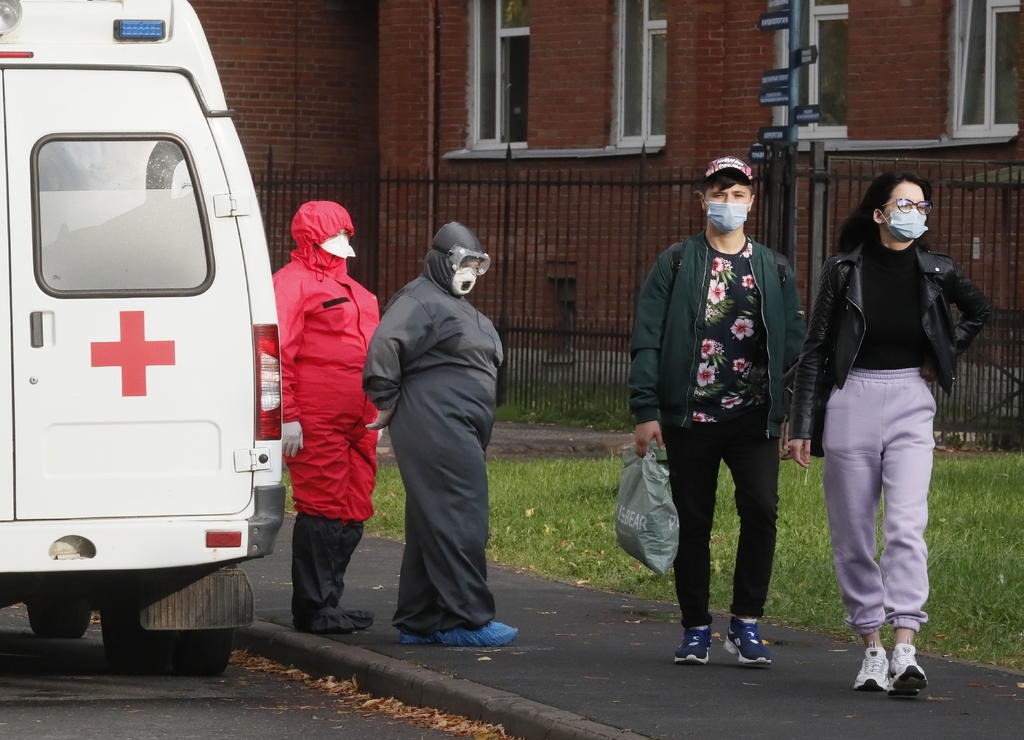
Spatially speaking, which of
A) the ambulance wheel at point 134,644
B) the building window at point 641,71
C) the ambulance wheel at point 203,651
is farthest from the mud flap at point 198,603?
the building window at point 641,71

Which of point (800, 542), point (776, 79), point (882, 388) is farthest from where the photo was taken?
point (776, 79)

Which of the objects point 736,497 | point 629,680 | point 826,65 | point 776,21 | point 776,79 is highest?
point 776,21

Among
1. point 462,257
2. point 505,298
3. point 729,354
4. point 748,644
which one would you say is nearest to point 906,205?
point 729,354

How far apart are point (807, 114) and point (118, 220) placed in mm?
10343

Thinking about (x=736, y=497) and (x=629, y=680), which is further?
(x=736, y=497)

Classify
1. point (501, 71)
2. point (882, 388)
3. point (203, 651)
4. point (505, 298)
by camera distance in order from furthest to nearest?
1. point (501, 71)
2. point (505, 298)
3. point (203, 651)
4. point (882, 388)

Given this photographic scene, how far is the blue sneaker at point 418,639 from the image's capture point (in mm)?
8328

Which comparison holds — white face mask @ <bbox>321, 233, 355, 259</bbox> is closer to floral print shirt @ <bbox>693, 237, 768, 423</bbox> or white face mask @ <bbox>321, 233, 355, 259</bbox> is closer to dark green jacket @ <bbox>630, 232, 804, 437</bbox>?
dark green jacket @ <bbox>630, 232, 804, 437</bbox>

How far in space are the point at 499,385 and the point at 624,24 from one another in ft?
13.5

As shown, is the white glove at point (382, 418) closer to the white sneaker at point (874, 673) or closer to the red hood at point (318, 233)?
the red hood at point (318, 233)

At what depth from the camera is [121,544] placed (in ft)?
24.0

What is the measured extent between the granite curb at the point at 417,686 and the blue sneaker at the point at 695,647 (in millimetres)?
887

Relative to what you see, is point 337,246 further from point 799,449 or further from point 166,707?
point 799,449

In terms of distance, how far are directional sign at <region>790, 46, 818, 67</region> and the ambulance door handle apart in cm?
1063
